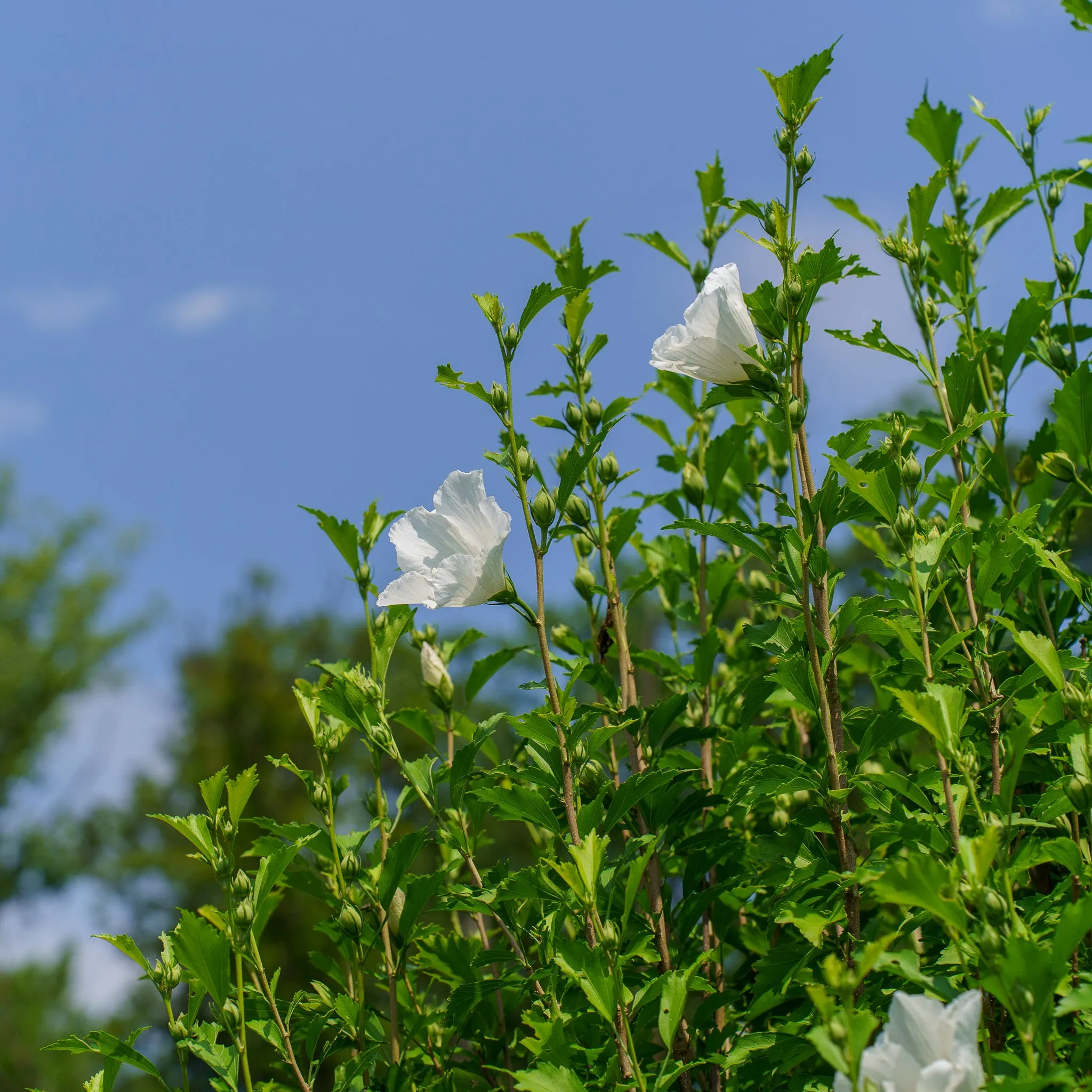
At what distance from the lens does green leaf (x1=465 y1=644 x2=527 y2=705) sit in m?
1.78

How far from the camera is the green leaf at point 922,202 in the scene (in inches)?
65.6

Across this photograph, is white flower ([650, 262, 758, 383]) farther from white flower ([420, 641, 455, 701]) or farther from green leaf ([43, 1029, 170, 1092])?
green leaf ([43, 1029, 170, 1092])

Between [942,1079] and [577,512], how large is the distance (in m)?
0.98

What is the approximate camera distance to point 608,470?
1741 mm

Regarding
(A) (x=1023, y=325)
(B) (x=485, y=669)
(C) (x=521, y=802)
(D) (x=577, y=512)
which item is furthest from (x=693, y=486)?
(C) (x=521, y=802)

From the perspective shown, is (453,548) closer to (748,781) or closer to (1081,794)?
(748,781)

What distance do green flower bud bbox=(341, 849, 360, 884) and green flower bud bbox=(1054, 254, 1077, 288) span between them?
1.63 metres

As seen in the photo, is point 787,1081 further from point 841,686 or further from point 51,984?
point 51,984

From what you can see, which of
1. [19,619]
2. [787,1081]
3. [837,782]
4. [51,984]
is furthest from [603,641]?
[19,619]

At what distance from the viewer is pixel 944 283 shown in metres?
2.01

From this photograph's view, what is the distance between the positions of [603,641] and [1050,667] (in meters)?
0.81

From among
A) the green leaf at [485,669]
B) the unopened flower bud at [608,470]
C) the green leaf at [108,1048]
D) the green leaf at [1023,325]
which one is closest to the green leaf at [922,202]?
the green leaf at [1023,325]

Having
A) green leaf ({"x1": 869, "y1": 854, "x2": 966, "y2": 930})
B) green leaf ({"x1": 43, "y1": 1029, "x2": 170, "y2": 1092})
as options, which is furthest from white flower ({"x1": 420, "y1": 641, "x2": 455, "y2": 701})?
green leaf ({"x1": 869, "y1": 854, "x2": 966, "y2": 930})

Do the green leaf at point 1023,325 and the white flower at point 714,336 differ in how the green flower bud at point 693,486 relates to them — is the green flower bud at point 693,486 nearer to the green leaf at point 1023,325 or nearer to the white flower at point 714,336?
the white flower at point 714,336
